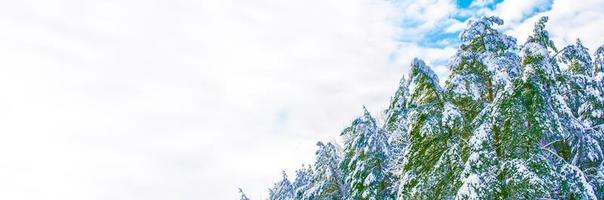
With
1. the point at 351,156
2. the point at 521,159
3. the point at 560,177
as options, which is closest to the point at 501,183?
the point at 521,159

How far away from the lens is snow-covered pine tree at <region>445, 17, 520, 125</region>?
10.9 meters

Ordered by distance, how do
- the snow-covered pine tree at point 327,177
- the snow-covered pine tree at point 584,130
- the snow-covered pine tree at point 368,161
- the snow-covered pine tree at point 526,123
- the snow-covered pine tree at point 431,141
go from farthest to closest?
the snow-covered pine tree at point 327,177 < the snow-covered pine tree at point 368,161 < the snow-covered pine tree at point 584,130 < the snow-covered pine tree at point 431,141 < the snow-covered pine tree at point 526,123

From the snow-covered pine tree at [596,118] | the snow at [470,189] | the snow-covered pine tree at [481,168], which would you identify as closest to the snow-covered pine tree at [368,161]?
the snow-covered pine tree at [596,118]

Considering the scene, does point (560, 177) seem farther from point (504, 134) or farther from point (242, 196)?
point (242, 196)

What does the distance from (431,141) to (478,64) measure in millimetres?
2067

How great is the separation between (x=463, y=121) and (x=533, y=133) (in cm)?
140

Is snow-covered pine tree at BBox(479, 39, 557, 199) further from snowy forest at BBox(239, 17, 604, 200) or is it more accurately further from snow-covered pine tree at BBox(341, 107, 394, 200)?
snow-covered pine tree at BBox(341, 107, 394, 200)

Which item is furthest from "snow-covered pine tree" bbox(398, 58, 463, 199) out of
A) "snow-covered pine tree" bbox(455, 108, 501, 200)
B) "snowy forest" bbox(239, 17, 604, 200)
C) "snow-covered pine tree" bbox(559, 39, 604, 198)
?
"snow-covered pine tree" bbox(559, 39, 604, 198)

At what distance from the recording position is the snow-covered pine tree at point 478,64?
10.9 m

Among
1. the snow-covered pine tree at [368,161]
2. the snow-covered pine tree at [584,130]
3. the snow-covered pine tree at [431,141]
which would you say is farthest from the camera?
the snow-covered pine tree at [368,161]

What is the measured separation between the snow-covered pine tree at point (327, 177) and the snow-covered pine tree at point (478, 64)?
10251 millimetres

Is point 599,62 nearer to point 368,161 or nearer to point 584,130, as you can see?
point 584,130

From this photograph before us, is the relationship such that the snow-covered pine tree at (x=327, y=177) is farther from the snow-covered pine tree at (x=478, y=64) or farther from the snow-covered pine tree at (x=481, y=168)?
the snow-covered pine tree at (x=481, y=168)

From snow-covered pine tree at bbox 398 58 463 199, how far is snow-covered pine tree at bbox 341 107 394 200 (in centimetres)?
678
